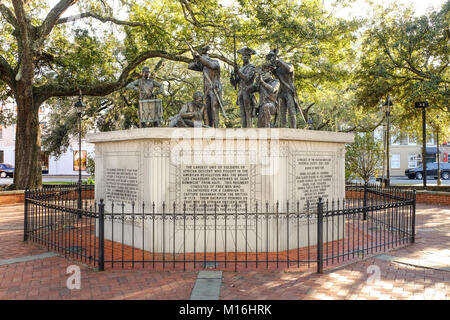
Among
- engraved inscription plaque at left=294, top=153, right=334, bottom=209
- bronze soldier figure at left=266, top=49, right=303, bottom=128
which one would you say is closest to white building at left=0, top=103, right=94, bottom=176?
bronze soldier figure at left=266, top=49, right=303, bottom=128

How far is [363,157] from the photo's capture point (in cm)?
2070

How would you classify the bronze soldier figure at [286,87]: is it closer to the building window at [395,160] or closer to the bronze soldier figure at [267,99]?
the bronze soldier figure at [267,99]

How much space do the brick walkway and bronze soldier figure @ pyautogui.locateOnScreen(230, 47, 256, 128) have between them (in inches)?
186

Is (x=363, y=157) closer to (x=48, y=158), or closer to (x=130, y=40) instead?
(x=130, y=40)

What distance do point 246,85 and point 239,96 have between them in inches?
13.7

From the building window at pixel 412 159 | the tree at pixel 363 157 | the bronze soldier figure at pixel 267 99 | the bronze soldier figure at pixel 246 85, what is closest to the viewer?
the bronze soldier figure at pixel 267 99

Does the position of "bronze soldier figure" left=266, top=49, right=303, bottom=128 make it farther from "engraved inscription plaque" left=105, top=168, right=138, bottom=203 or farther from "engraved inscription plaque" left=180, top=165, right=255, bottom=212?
"engraved inscription plaque" left=105, top=168, right=138, bottom=203

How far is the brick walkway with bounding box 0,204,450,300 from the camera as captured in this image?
515cm

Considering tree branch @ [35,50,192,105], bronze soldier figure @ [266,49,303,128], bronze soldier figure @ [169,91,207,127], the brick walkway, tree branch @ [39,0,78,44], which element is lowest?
the brick walkway

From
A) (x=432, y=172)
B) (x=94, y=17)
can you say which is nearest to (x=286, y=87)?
(x=94, y=17)

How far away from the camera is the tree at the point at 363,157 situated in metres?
20.5

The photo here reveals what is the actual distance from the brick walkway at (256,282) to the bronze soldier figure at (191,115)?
4.06 metres

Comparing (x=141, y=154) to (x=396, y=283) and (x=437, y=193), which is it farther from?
(x=437, y=193)

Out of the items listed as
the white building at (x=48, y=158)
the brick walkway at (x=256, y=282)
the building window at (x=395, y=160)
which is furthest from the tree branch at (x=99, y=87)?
the building window at (x=395, y=160)
